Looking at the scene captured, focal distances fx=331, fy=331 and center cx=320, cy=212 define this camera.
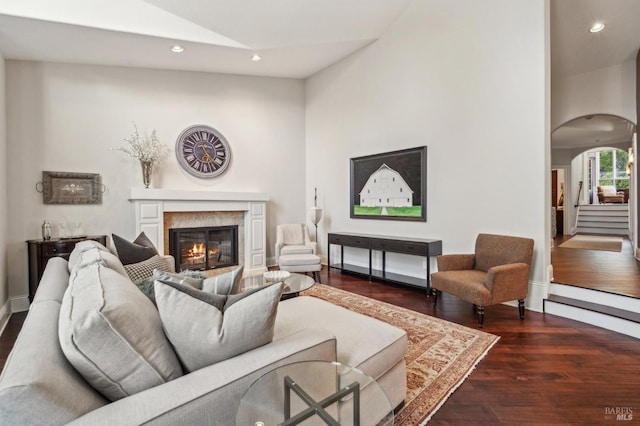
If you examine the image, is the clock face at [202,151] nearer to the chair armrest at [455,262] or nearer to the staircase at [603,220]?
the chair armrest at [455,262]

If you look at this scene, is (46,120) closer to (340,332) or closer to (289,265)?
(289,265)

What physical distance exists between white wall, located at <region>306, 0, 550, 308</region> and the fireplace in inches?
78.4

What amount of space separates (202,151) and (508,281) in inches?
179

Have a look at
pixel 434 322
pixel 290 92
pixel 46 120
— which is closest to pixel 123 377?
pixel 434 322

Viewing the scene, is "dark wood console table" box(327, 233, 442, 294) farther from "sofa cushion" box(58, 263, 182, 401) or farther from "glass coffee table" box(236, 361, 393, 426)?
"sofa cushion" box(58, 263, 182, 401)

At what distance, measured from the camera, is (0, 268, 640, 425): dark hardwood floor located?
179 cm

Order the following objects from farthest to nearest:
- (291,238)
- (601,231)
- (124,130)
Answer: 1. (601,231)
2. (291,238)
3. (124,130)

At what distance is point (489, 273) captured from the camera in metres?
3.03

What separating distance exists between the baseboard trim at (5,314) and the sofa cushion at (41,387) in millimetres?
3202

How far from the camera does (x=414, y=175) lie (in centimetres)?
456

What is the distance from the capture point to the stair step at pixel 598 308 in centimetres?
284

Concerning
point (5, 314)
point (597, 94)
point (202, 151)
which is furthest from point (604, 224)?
point (5, 314)

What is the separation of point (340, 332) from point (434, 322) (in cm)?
165

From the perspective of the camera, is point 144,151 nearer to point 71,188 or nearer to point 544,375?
point 71,188
